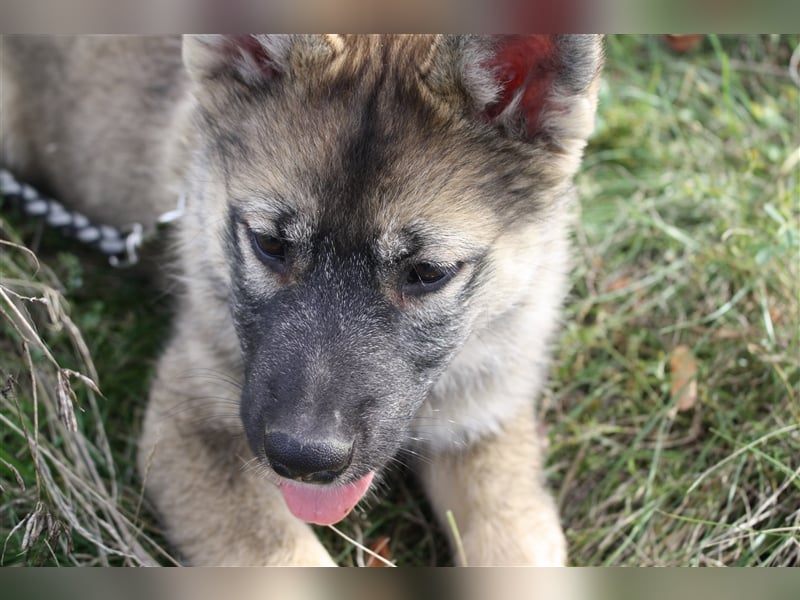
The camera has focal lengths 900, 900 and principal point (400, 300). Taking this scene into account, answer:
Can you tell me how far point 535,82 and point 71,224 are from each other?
2216 mm

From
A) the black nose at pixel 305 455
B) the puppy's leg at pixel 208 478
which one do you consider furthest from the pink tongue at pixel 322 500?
the black nose at pixel 305 455

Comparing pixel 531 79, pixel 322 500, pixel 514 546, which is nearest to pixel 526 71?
pixel 531 79

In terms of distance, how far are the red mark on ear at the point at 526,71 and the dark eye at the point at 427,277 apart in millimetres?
457

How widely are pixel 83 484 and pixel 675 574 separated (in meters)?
1.77

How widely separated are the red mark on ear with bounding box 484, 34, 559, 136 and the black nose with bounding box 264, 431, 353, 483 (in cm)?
102

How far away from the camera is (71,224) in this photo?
12.5 feet

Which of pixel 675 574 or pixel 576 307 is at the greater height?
pixel 675 574

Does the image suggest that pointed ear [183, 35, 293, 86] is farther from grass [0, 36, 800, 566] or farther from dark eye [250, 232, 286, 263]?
grass [0, 36, 800, 566]

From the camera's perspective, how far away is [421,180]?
2.39m

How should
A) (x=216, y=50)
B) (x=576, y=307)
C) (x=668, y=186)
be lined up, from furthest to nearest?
(x=668, y=186) < (x=576, y=307) < (x=216, y=50)

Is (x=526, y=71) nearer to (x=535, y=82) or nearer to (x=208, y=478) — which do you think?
(x=535, y=82)

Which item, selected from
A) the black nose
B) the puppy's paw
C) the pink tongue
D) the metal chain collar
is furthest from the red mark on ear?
the metal chain collar
